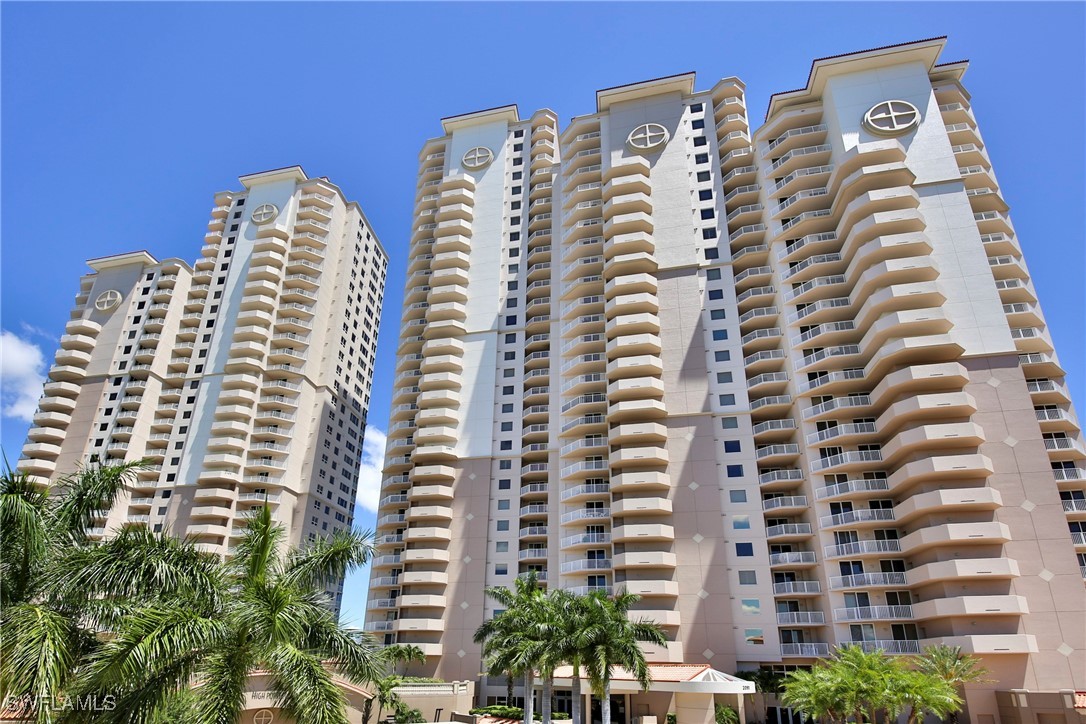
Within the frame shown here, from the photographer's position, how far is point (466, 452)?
74.6 metres

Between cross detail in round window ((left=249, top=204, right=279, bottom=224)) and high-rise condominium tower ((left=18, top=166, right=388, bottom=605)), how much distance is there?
22 cm

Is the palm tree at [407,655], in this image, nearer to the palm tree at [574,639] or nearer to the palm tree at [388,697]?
the palm tree at [388,697]

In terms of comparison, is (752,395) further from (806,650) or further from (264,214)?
(264,214)

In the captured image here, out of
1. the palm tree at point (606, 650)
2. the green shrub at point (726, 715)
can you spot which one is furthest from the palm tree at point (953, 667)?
the palm tree at point (606, 650)

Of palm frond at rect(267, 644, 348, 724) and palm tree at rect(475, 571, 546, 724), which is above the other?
palm tree at rect(475, 571, 546, 724)

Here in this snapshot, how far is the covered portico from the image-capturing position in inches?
1683

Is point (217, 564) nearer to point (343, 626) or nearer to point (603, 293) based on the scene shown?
point (343, 626)

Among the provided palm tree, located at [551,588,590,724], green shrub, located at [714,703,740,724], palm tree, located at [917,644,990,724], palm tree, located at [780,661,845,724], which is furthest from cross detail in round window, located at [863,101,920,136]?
palm tree, located at [551,588,590,724]

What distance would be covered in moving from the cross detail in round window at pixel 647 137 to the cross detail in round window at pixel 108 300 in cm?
8448

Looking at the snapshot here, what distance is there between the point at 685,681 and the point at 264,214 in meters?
89.9

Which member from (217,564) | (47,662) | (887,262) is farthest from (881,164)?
(47,662)

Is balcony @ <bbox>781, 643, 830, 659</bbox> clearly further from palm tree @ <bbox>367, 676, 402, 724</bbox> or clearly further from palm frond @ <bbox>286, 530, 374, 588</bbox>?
palm frond @ <bbox>286, 530, 374, 588</bbox>

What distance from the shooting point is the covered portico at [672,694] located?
140 feet

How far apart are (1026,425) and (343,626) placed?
173 ft
